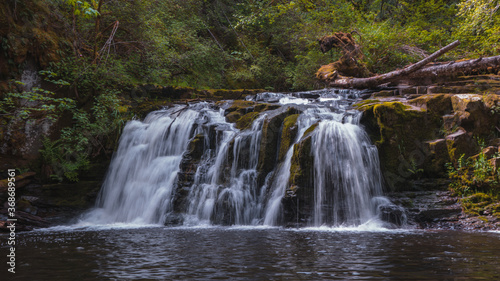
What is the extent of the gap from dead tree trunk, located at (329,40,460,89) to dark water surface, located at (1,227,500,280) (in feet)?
23.3

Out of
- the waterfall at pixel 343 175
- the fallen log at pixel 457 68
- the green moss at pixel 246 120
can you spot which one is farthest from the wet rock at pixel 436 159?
the green moss at pixel 246 120

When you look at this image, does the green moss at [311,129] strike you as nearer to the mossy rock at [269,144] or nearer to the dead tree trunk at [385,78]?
the mossy rock at [269,144]

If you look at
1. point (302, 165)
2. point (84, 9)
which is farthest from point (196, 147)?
point (84, 9)

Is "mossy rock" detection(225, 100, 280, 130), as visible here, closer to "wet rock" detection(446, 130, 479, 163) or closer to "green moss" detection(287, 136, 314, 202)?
"green moss" detection(287, 136, 314, 202)

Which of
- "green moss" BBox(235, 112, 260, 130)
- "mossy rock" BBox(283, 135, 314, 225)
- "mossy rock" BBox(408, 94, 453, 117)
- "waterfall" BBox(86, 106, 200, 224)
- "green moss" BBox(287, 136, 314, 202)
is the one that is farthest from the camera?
"green moss" BBox(235, 112, 260, 130)

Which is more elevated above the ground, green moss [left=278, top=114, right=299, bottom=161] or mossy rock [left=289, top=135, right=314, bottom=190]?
green moss [left=278, top=114, right=299, bottom=161]

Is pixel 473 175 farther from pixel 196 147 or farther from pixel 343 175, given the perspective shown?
pixel 196 147

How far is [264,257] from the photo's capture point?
362 cm

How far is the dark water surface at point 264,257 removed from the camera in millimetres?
2891

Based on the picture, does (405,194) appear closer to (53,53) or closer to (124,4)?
(53,53)

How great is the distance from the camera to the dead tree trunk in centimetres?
1016

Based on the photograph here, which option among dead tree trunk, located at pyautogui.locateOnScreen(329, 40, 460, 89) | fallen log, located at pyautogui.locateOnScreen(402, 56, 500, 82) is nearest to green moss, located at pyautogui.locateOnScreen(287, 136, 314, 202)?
dead tree trunk, located at pyautogui.locateOnScreen(329, 40, 460, 89)

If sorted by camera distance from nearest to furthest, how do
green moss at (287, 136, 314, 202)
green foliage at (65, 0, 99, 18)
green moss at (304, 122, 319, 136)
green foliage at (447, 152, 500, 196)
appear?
1. green foliage at (65, 0, 99, 18)
2. green foliage at (447, 152, 500, 196)
3. green moss at (287, 136, 314, 202)
4. green moss at (304, 122, 319, 136)

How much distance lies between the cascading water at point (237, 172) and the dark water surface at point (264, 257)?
6.05 ft
